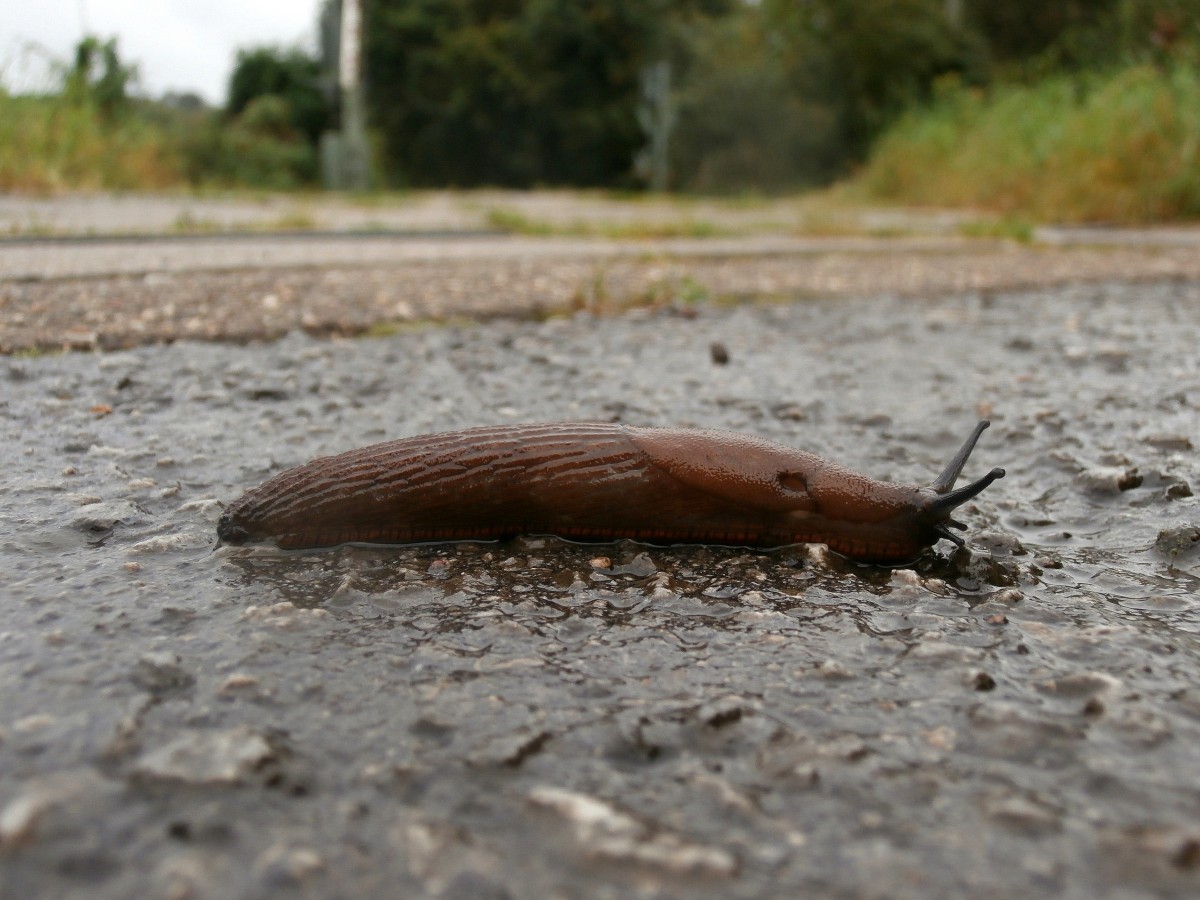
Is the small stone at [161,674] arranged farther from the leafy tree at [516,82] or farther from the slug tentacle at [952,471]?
the leafy tree at [516,82]

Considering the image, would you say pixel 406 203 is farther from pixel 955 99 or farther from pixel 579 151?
pixel 579 151

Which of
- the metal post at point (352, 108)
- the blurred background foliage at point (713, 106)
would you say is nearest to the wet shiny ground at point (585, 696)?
the blurred background foliage at point (713, 106)

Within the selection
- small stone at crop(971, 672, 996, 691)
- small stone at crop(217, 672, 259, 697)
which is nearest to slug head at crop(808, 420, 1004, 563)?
small stone at crop(971, 672, 996, 691)

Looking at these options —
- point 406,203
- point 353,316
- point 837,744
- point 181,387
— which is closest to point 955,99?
point 406,203

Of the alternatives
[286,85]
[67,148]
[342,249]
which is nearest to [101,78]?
[67,148]

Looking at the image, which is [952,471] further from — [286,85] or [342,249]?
[286,85]
